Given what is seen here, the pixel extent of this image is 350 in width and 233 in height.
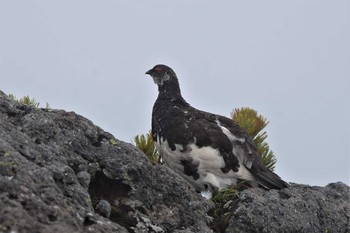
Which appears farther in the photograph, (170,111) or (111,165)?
(170,111)

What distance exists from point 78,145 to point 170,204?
34.0 inches

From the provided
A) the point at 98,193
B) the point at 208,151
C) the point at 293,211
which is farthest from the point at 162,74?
the point at 98,193

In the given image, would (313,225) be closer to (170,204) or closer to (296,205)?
(296,205)

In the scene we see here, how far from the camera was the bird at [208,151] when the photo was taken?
23.7ft

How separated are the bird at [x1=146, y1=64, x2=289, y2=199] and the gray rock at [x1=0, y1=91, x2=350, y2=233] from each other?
1018 mm

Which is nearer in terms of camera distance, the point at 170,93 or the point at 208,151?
the point at 208,151

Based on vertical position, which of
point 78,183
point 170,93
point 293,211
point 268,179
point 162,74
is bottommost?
point 78,183

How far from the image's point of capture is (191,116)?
7.77 meters

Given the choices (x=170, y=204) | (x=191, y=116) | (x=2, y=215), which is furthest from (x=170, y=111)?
(x=2, y=215)

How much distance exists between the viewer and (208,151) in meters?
7.29

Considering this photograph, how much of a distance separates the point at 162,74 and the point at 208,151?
206 centimetres

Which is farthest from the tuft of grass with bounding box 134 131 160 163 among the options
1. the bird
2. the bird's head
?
the bird's head

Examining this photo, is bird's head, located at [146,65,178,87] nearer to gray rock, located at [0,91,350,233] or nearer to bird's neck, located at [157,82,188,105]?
bird's neck, located at [157,82,188,105]

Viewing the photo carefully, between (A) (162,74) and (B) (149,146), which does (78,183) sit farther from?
(A) (162,74)
